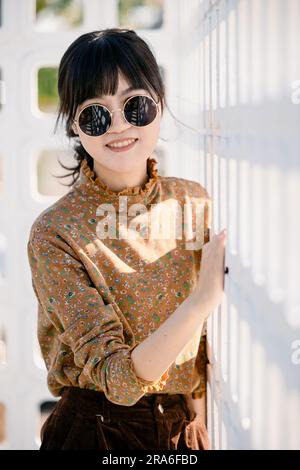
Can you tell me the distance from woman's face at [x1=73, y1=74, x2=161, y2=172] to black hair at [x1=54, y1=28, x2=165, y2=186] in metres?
0.01

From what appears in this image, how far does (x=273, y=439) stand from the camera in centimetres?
98

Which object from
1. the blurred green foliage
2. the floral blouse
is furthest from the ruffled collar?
the blurred green foliage

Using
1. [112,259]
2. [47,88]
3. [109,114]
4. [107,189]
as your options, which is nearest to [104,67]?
[109,114]

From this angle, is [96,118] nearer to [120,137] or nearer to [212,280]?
[120,137]

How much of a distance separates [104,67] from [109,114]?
0.26ft

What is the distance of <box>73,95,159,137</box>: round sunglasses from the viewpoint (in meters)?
1.33

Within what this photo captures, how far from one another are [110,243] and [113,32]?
364mm

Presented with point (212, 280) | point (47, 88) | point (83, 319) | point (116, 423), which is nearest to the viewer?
point (212, 280)

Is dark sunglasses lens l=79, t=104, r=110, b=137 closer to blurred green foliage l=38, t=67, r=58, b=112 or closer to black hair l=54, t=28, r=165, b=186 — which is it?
black hair l=54, t=28, r=165, b=186

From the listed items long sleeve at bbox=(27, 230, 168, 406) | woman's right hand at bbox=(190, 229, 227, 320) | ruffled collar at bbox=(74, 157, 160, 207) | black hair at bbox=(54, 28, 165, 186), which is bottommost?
long sleeve at bbox=(27, 230, 168, 406)

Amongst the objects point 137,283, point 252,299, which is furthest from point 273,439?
point 137,283

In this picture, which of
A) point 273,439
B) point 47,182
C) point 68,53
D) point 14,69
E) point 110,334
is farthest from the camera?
Answer: point 47,182

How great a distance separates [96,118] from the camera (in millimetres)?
1334
